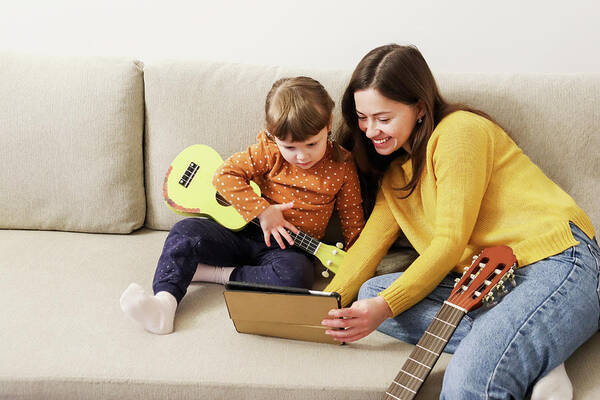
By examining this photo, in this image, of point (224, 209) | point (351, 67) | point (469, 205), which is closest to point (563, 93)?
point (469, 205)

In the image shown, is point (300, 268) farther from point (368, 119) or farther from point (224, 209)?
point (368, 119)

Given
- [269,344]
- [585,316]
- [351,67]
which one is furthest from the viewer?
[351,67]

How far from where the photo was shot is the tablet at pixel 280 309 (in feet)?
3.84

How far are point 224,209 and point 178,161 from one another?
0.68ft

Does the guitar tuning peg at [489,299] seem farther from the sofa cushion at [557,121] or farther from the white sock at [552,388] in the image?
the sofa cushion at [557,121]

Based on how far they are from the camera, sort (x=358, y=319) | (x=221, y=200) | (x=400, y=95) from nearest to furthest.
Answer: (x=358, y=319) < (x=400, y=95) < (x=221, y=200)

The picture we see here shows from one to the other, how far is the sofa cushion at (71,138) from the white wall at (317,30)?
0.75 feet

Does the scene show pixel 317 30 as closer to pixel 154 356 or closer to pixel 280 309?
pixel 280 309

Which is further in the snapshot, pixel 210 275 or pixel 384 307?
pixel 210 275

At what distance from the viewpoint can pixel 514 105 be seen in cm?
Answer: 151

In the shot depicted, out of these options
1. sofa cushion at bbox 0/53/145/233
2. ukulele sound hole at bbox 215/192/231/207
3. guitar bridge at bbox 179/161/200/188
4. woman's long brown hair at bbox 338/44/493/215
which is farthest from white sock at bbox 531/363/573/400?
sofa cushion at bbox 0/53/145/233

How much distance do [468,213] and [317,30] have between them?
862mm

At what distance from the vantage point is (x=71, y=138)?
1625 mm

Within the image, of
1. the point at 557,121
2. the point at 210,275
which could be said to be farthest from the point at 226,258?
the point at 557,121
